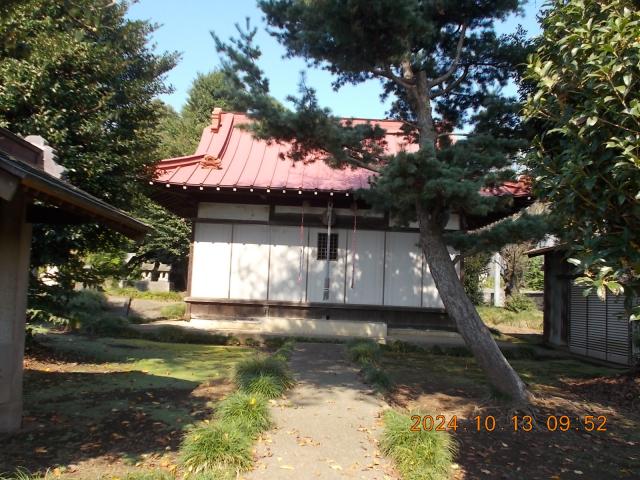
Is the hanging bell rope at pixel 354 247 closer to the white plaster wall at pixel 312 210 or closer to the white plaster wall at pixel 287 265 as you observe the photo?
the white plaster wall at pixel 312 210

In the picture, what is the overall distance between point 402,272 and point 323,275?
214cm

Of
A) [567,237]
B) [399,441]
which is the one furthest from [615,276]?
[399,441]

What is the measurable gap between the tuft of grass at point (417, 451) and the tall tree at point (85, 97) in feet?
19.9

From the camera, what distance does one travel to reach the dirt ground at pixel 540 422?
474 cm

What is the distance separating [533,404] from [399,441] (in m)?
2.86

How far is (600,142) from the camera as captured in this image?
2.89m

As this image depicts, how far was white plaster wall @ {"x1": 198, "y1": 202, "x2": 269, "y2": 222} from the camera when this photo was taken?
1320cm

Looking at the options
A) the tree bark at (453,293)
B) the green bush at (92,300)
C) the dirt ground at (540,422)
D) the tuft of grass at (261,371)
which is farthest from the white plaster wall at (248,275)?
the tree bark at (453,293)

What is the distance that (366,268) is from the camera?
13.2m

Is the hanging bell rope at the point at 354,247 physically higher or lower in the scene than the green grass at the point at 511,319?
higher

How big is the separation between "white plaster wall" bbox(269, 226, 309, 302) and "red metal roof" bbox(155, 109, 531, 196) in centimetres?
143

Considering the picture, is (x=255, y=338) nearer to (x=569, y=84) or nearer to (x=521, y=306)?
(x=569, y=84)

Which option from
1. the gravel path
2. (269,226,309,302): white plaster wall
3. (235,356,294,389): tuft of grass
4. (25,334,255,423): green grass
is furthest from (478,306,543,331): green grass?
(235,356,294,389): tuft of grass

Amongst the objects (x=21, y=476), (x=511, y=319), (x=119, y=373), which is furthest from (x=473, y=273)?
(x=21, y=476)
